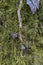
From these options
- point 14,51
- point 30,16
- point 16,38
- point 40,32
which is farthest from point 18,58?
point 30,16

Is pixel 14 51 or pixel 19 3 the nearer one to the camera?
pixel 14 51

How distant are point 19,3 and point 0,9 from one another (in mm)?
239

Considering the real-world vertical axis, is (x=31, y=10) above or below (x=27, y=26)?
above

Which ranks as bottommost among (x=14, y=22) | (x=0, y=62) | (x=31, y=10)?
(x=0, y=62)

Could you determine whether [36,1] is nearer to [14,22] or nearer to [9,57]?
[14,22]

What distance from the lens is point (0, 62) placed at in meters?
1.95

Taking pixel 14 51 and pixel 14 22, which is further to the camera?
pixel 14 22

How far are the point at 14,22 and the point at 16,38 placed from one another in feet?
0.66

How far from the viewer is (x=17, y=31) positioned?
2.07 meters

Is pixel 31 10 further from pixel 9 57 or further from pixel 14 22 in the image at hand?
pixel 9 57

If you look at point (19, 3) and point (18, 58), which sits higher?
point (19, 3)

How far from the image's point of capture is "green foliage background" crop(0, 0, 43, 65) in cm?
196

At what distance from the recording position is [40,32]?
2076mm

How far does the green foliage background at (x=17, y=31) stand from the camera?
1957mm
